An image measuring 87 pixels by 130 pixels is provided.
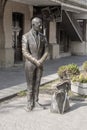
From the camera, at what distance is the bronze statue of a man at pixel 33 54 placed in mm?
8734

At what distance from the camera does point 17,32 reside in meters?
21.0

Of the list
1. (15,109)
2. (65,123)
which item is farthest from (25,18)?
(65,123)

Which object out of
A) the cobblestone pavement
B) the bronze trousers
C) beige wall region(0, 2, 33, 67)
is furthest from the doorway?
the bronze trousers

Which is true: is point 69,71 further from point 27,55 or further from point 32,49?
point 27,55

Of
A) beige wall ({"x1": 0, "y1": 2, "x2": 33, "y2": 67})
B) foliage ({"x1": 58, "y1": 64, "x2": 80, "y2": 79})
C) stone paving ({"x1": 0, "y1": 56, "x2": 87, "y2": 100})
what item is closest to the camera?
stone paving ({"x1": 0, "y1": 56, "x2": 87, "y2": 100})

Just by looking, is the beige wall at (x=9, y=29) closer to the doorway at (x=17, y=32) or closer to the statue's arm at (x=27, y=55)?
the doorway at (x=17, y=32)

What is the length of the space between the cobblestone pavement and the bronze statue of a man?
0.41 metres

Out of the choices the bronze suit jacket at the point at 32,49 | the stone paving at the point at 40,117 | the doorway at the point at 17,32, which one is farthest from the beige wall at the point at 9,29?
the bronze suit jacket at the point at 32,49

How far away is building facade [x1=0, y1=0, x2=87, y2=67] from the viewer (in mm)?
19344

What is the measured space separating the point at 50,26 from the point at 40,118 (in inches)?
674

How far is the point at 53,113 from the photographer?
29.1 ft

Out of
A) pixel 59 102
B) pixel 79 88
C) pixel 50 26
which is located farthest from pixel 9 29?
pixel 59 102

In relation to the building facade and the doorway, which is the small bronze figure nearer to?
the building facade

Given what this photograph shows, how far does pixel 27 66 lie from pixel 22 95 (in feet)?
8.26
